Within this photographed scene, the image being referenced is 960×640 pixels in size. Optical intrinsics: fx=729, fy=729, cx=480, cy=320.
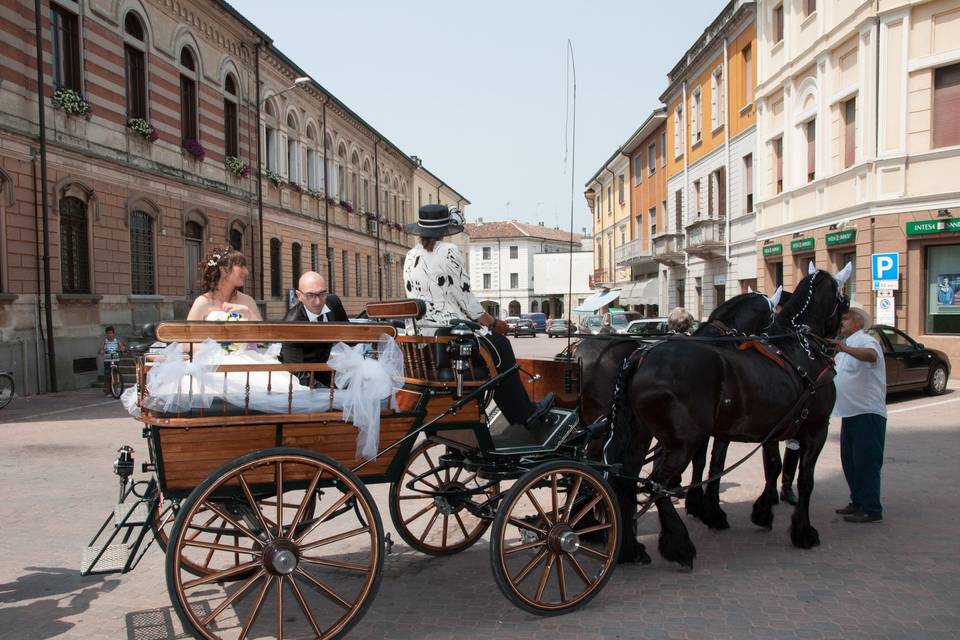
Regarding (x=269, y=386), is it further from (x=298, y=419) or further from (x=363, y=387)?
(x=363, y=387)

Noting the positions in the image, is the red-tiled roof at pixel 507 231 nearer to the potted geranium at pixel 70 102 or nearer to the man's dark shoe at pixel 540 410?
the potted geranium at pixel 70 102

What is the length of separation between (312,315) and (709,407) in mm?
2920

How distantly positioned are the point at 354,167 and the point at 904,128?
1075 inches

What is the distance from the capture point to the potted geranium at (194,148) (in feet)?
68.5

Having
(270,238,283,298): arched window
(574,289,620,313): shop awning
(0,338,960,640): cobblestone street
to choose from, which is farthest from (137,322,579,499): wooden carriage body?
(574,289,620,313): shop awning

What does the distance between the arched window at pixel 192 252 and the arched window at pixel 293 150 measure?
8297 mm

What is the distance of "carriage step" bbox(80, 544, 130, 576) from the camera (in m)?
3.62

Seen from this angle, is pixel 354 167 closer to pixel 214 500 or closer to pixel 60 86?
pixel 60 86

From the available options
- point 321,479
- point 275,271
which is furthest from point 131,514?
point 275,271

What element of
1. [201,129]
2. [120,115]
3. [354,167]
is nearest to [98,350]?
[120,115]

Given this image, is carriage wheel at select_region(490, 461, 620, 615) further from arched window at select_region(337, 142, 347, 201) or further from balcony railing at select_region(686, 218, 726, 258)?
arched window at select_region(337, 142, 347, 201)

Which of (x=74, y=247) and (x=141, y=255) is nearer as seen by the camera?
(x=74, y=247)

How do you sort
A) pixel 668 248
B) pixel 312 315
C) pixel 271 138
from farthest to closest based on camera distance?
1. pixel 668 248
2. pixel 271 138
3. pixel 312 315

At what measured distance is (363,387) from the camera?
12.4 ft
